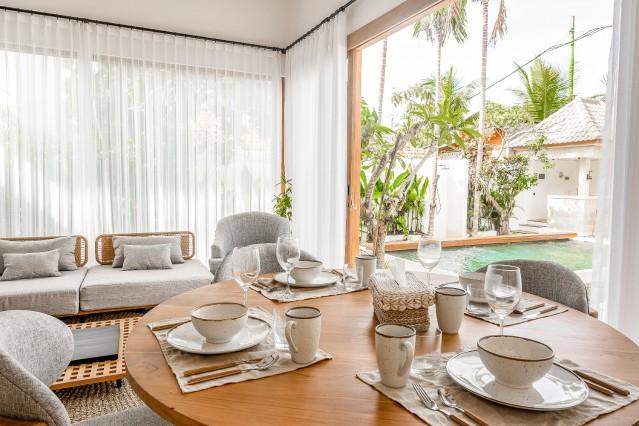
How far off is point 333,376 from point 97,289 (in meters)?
2.90

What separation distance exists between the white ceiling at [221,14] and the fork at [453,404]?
10.5ft

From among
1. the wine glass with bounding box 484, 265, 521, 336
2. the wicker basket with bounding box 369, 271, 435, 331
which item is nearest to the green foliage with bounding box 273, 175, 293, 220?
the wicker basket with bounding box 369, 271, 435, 331

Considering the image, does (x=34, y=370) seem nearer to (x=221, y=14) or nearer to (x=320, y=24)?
(x=320, y=24)

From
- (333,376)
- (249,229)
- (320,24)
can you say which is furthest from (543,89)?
(333,376)

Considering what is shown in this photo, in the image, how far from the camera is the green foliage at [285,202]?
4.48 meters

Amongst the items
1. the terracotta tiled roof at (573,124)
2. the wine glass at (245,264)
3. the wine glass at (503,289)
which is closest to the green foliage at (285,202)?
the wine glass at (245,264)

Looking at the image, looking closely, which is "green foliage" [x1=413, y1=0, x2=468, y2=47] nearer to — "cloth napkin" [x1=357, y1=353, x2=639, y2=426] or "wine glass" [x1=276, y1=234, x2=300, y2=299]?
"wine glass" [x1=276, y1=234, x2=300, y2=299]

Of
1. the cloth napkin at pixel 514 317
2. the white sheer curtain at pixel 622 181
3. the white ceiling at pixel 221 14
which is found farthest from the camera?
the white ceiling at pixel 221 14

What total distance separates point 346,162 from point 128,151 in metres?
2.14

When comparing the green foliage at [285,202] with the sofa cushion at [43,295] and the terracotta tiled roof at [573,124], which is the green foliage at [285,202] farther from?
the terracotta tiled roof at [573,124]

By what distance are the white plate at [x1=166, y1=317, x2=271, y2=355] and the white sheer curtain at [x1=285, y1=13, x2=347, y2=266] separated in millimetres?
2571

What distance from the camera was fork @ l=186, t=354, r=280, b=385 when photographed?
2.73ft

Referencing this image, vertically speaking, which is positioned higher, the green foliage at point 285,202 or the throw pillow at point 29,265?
the green foliage at point 285,202

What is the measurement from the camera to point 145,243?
153 inches
